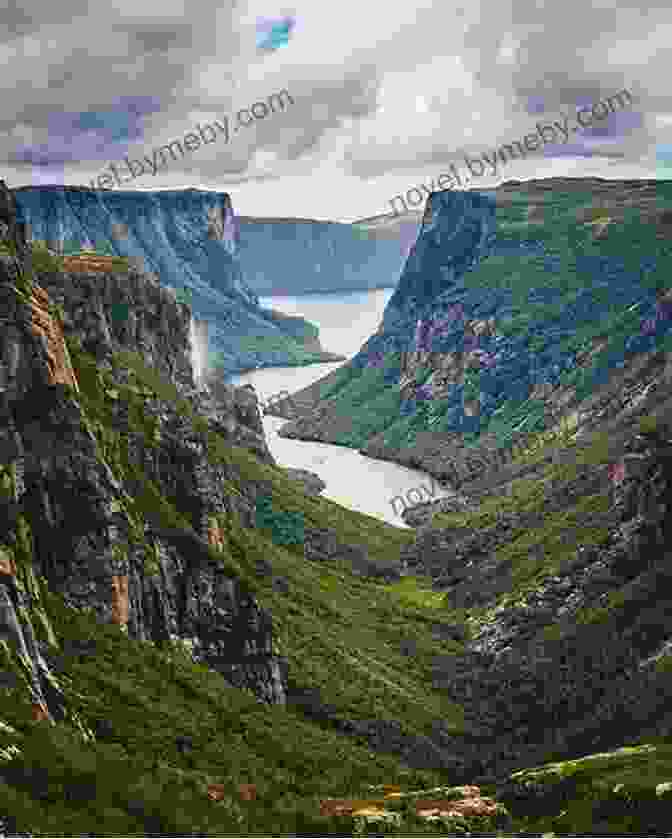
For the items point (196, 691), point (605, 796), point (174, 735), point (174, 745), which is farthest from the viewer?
point (196, 691)

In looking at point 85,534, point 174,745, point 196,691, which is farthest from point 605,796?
point 85,534

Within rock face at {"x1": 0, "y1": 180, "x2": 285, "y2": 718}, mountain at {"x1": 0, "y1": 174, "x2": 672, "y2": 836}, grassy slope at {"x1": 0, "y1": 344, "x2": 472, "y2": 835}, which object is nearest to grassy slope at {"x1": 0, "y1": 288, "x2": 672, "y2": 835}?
grassy slope at {"x1": 0, "y1": 344, "x2": 472, "y2": 835}

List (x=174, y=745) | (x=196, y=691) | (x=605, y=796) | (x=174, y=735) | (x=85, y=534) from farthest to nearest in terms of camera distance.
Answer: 1. (x=196, y=691)
2. (x=85, y=534)
3. (x=174, y=735)
4. (x=174, y=745)
5. (x=605, y=796)

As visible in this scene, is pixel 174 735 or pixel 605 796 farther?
pixel 174 735

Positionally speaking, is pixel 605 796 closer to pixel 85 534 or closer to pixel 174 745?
pixel 174 745

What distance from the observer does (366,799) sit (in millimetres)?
123250

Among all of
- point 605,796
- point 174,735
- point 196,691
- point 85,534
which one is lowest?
point 605,796

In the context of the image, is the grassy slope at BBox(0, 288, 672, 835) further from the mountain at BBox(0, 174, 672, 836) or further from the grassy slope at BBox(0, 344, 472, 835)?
the mountain at BBox(0, 174, 672, 836)

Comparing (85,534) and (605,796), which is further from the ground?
(85,534)

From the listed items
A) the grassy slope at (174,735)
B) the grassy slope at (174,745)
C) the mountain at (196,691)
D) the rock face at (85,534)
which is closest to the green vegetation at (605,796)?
the mountain at (196,691)

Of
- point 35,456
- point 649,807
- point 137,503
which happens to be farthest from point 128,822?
point 137,503

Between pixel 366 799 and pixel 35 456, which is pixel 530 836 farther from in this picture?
pixel 35 456

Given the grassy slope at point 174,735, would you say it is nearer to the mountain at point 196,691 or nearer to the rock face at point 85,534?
the mountain at point 196,691

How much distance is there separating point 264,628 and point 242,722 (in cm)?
3520
